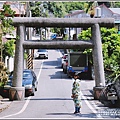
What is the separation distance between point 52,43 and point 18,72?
7.97ft

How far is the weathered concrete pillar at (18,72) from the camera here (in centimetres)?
2323

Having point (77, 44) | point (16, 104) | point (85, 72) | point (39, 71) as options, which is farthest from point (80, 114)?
point (39, 71)

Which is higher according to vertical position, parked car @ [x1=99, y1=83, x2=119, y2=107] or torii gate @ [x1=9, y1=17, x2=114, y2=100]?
torii gate @ [x1=9, y1=17, x2=114, y2=100]

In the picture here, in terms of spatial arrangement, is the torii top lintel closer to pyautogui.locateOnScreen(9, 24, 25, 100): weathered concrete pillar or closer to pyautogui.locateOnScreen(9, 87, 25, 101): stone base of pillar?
pyautogui.locateOnScreen(9, 24, 25, 100): weathered concrete pillar

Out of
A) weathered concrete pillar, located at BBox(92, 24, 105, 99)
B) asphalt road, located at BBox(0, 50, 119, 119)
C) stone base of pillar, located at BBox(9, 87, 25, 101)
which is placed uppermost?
weathered concrete pillar, located at BBox(92, 24, 105, 99)

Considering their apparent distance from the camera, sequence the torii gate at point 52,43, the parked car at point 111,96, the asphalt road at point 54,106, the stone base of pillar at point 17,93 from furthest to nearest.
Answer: the torii gate at point 52,43 → the stone base of pillar at point 17,93 → the parked car at point 111,96 → the asphalt road at point 54,106

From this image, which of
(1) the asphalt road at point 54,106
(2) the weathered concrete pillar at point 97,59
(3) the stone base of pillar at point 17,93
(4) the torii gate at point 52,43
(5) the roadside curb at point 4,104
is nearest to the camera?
(1) the asphalt road at point 54,106

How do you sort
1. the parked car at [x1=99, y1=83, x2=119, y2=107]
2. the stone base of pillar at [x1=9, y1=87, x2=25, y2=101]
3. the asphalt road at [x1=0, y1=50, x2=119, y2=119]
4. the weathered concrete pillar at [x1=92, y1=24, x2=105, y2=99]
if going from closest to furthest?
the asphalt road at [x1=0, y1=50, x2=119, y2=119]
the parked car at [x1=99, y1=83, x2=119, y2=107]
the stone base of pillar at [x1=9, y1=87, x2=25, y2=101]
the weathered concrete pillar at [x1=92, y1=24, x2=105, y2=99]

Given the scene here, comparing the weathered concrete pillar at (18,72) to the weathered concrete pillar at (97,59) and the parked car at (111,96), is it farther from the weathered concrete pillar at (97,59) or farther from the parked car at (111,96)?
the parked car at (111,96)

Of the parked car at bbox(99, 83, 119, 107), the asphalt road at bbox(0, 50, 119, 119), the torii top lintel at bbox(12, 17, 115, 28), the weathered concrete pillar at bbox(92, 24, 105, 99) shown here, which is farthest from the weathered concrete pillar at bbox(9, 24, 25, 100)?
the parked car at bbox(99, 83, 119, 107)

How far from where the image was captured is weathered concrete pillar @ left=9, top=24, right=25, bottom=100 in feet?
76.2

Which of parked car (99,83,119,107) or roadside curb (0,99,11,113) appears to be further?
roadside curb (0,99,11,113)

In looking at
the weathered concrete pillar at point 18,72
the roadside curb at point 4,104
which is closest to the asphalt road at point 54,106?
the roadside curb at point 4,104

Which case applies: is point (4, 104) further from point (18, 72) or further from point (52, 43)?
point (52, 43)
